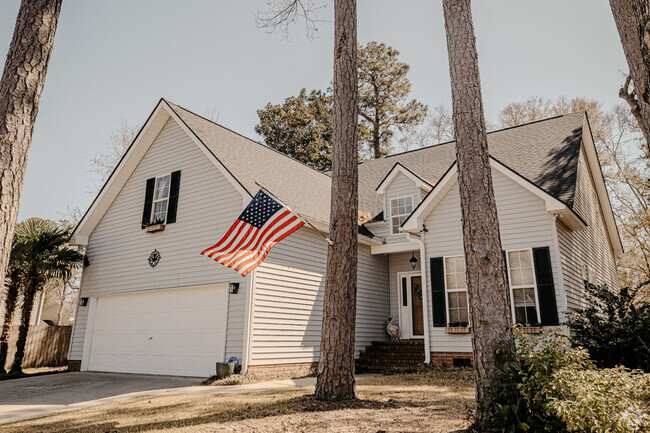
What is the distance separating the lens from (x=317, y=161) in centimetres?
2502

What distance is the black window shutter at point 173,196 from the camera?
12.1m

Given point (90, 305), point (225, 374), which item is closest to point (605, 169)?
point (225, 374)

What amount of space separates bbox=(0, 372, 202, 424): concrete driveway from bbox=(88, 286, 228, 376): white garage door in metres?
0.39

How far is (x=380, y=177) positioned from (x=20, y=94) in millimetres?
13226

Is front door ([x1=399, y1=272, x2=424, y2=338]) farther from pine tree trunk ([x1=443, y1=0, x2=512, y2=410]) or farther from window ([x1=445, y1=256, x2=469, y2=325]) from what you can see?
pine tree trunk ([x1=443, y1=0, x2=512, y2=410])

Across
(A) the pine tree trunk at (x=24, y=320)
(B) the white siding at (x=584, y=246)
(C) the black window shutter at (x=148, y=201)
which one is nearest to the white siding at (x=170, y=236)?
(C) the black window shutter at (x=148, y=201)

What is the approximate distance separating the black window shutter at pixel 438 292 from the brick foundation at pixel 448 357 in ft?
2.26

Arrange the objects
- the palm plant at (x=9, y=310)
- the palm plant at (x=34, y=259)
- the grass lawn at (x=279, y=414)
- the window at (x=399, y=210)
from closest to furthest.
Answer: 1. the grass lawn at (x=279, y=414)
2. the palm plant at (x=34, y=259)
3. the palm plant at (x=9, y=310)
4. the window at (x=399, y=210)

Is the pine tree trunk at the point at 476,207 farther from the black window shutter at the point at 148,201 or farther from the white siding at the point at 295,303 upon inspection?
the black window shutter at the point at 148,201

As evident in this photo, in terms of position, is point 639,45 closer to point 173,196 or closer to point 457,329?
point 457,329

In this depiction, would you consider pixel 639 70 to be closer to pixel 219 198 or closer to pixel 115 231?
pixel 219 198

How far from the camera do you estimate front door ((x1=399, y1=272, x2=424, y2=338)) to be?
13047mm

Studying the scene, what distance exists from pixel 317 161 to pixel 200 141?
13.6 meters

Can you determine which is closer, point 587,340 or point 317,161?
point 587,340
